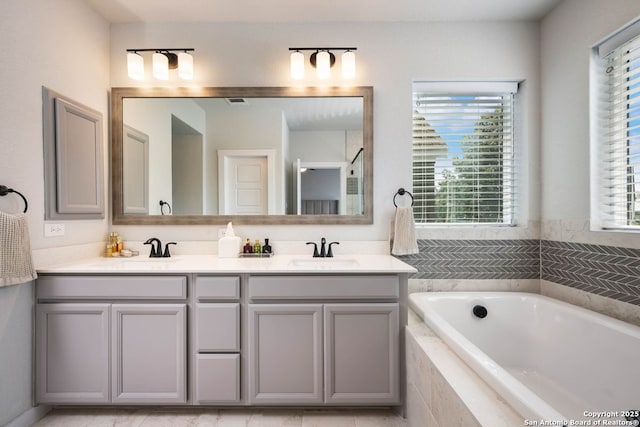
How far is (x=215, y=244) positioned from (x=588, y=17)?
9.17ft

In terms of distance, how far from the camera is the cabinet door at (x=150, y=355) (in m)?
1.65

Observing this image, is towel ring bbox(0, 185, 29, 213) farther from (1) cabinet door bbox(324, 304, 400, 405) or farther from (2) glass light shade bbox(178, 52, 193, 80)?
(1) cabinet door bbox(324, 304, 400, 405)

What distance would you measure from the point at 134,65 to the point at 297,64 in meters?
1.14

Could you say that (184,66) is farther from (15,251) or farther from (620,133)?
(620,133)

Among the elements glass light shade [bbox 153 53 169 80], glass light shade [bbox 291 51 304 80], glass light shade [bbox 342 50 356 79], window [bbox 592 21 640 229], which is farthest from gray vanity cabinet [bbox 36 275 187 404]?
window [bbox 592 21 640 229]

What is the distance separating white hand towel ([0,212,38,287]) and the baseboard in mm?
737

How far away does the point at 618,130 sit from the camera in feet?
5.69

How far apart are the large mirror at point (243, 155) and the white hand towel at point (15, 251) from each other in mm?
666

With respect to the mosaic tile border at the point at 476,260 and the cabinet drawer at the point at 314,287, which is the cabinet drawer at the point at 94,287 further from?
the mosaic tile border at the point at 476,260

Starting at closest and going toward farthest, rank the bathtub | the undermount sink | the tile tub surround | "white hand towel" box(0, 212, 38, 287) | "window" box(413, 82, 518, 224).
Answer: the tile tub surround
the bathtub
"white hand towel" box(0, 212, 38, 287)
the undermount sink
"window" box(413, 82, 518, 224)

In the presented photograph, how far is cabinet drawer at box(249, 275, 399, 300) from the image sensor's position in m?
1.66

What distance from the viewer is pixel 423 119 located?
7.58 ft

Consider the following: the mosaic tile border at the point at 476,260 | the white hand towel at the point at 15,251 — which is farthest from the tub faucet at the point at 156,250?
the mosaic tile border at the point at 476,260

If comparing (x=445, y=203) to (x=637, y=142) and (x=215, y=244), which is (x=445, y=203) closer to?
(x=637, y=142)
